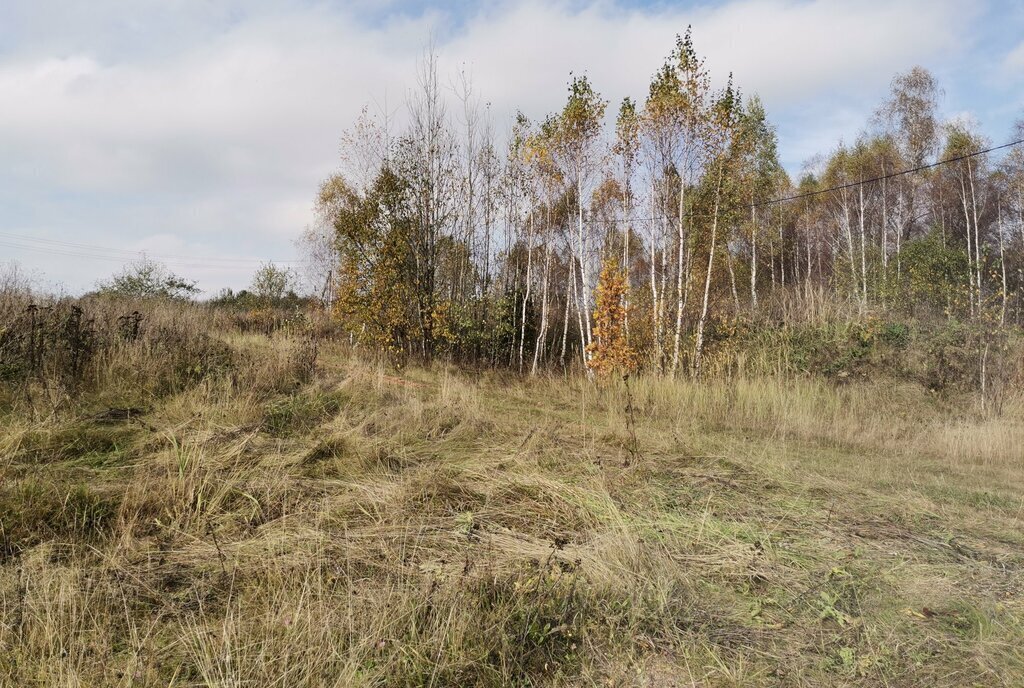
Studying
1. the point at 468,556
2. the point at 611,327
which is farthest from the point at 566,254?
the point at 468,556

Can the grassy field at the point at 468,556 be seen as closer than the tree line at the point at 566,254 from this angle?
Yes

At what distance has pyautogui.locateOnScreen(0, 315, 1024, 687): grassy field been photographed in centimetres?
216

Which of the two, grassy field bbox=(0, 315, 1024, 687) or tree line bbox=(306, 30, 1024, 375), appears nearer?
grassy field bbox=(0, 315, 1024, 687)

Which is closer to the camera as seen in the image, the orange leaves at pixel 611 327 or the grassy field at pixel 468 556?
the grassy field at pixel 468 556

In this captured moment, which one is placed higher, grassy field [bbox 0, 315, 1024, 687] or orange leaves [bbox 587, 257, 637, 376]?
orange leaves [bbox 587, 257, 637, 376]

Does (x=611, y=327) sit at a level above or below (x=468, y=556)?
above

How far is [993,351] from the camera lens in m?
11.7

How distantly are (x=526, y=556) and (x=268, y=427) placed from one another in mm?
3404

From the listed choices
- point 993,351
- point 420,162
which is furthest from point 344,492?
point 993,351

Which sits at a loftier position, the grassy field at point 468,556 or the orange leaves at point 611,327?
the orange leaves at point 611,327

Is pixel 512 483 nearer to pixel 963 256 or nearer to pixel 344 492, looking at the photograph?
pixel 344 492

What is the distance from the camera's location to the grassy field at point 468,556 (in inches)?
85.2

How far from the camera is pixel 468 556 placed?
9.74 ft

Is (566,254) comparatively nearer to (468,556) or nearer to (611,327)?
(611,327)
